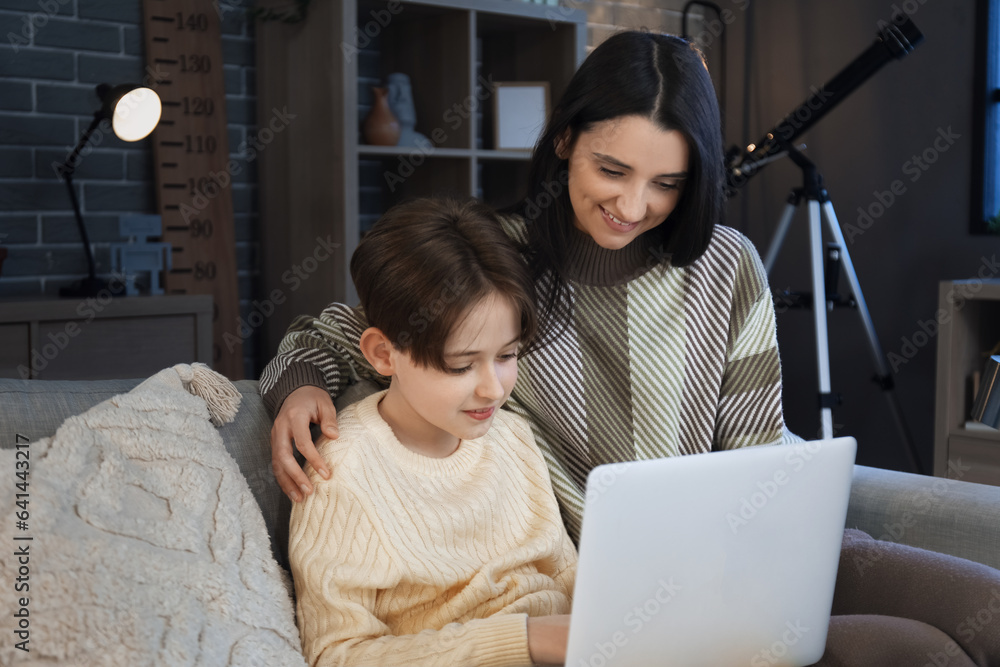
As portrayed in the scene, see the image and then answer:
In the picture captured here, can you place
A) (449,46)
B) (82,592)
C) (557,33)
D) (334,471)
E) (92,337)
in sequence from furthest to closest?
1. (557,33)
2. (449,46)
3. (92,337)
4. (334,471)
5. (82,592)

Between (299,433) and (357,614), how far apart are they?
23 cm

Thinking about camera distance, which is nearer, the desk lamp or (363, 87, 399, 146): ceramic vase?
the desk lamp

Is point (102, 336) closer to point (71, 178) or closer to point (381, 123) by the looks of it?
point (71, 178)

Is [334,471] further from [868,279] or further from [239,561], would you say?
[868,279]

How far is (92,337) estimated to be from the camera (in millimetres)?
2361

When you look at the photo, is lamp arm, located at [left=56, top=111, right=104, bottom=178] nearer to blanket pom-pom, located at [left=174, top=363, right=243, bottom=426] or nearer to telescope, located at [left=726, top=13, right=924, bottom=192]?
blanket pom-pom, located at [left=174, top=363, right=243, bottom=426]

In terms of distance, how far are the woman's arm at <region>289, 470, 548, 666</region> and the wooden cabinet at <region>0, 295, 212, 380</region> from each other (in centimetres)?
143

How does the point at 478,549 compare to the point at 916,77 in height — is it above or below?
below

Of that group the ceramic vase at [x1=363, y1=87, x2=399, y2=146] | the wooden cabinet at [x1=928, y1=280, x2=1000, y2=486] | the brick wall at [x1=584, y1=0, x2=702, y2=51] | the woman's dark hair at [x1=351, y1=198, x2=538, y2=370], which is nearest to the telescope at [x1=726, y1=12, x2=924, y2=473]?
the wooden cabinet at [x1=928, y1=280, x2=1000, y2=486]

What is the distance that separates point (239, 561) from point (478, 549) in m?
0.29

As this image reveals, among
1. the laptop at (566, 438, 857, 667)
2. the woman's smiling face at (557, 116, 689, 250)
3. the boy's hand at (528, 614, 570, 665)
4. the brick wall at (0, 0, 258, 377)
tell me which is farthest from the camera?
the brick wall at (0, 0, 258, 377)

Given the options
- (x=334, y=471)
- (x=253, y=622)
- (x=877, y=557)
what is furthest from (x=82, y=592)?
(x=877, y=557)

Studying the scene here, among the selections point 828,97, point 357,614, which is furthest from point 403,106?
point 357,614

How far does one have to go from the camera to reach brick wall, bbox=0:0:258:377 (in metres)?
2.55
